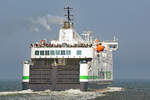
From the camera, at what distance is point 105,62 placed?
88562 mm

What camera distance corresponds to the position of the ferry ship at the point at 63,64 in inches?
2702

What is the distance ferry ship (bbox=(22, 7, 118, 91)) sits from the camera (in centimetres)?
6862

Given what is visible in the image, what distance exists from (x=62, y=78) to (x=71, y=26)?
1410cm

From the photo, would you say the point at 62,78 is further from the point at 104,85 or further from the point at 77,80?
the point at 104,85

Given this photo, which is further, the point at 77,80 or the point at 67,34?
the point at 67,34

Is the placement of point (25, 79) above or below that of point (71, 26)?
below

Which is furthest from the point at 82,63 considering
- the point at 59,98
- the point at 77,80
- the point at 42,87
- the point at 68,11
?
the point at 68,11

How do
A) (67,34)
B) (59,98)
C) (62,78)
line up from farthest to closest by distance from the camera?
(67,34)
(62,78)
(59,98)

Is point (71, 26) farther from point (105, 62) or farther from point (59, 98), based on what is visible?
point (59, 98)

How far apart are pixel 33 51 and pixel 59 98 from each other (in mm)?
17342

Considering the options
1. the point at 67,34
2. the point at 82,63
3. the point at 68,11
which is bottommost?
the point at 82,63

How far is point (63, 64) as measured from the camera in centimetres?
7144

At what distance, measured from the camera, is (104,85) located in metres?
87.4

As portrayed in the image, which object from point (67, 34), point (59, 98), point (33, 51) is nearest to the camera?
point (59, 98)
